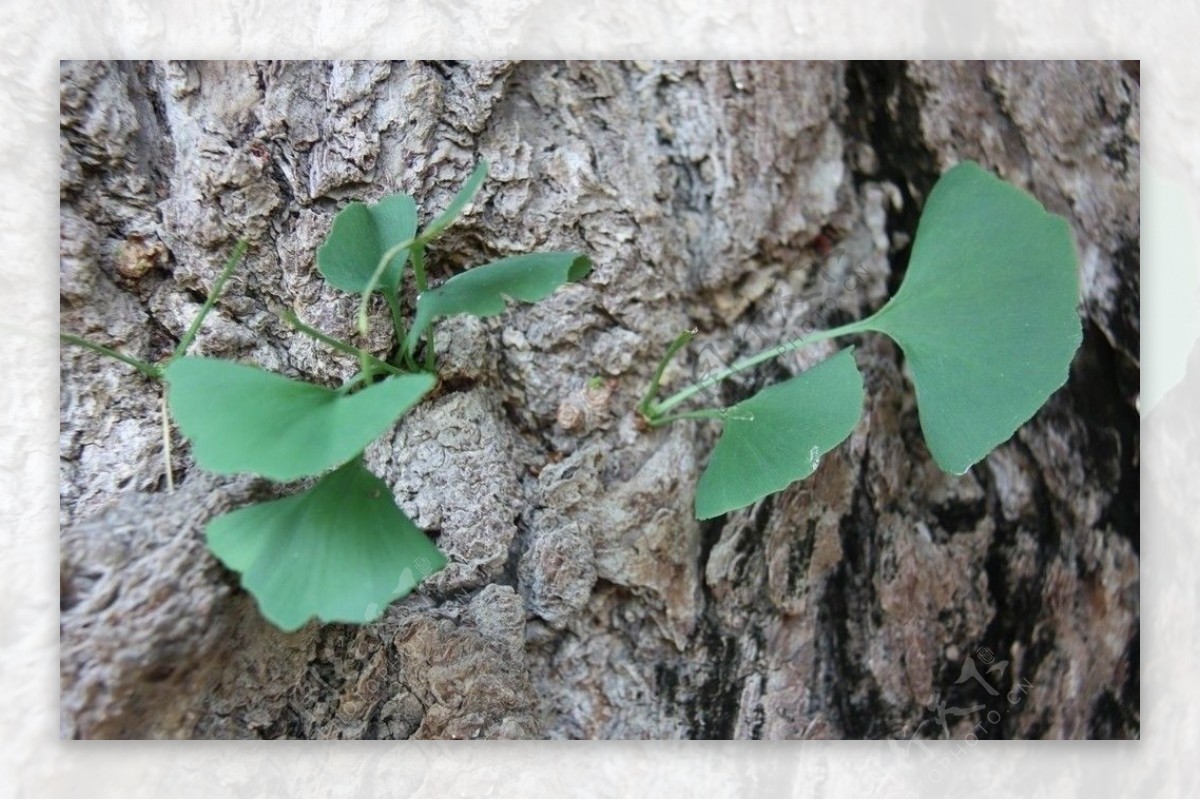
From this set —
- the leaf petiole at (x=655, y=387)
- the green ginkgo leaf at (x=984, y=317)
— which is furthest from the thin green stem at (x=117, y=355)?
the green ginkgo leaf at (x=984, y=317)

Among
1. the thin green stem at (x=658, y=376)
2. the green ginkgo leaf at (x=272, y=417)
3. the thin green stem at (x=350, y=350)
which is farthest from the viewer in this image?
the thin green stem at (x=658, y=376)

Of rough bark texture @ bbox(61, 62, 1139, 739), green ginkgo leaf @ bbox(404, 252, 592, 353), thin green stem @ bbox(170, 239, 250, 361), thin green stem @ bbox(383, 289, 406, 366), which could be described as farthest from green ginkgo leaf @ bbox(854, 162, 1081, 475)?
thin green stem @ bbox(170, 239, 250, 361)

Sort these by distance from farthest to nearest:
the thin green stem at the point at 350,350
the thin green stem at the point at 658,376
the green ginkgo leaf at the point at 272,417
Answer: the thin green stem at the point at 658,376
the thin green stem at the point at 350,350
the green ginkgo leaf at the point at 272,417

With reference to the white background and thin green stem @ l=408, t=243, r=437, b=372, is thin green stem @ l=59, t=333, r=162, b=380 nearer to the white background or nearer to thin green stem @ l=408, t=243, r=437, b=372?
the white background

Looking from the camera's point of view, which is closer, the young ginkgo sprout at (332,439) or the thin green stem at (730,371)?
the young ginkgo sprout at (332,439)

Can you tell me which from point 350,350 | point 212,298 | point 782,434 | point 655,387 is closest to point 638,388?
point 655,387

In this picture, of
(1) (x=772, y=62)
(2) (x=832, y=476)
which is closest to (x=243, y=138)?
(1) (x=772, y=62)

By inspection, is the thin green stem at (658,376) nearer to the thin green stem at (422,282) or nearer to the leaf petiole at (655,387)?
the leaf petiole at (655,387)
